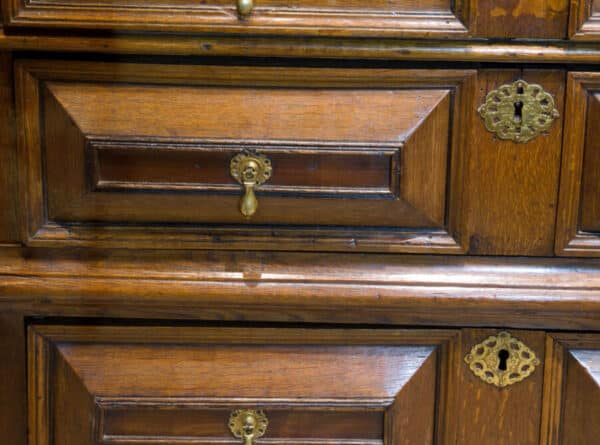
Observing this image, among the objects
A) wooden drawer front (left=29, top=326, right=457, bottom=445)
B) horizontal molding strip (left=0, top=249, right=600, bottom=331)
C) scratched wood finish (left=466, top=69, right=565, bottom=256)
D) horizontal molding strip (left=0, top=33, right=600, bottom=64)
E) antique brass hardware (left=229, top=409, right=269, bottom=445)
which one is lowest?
antique brass hardware (left=229, top=409, right=269, bottom=445)

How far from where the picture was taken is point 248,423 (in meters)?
0.78

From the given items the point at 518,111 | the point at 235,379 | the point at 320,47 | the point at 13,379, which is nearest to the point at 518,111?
the point at 518,111

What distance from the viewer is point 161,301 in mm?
754

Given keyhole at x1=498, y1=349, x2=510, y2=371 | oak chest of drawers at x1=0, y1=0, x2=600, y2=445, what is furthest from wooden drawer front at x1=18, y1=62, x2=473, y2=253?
keyhole at x1=498, y1=349, x2=510, y2=371

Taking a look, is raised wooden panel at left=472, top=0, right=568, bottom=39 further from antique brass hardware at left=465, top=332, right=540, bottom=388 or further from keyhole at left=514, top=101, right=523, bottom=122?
antique brass hardware at left=465, top=332, right=540, bottom=388

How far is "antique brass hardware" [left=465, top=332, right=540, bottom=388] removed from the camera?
2.53ft

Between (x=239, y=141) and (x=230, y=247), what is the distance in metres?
0.09

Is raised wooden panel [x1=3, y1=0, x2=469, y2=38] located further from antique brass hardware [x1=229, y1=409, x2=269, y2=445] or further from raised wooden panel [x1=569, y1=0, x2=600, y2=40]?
antique brass hardware [x1=229, y1=409, x2=269, y2=445]

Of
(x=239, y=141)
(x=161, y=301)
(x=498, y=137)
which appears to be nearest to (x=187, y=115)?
(x=239, y=141)

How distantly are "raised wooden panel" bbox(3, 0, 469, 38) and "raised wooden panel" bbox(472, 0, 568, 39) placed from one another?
0.01 m

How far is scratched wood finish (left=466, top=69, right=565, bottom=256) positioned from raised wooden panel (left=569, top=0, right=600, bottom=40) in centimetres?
3

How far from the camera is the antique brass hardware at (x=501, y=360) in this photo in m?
0.77

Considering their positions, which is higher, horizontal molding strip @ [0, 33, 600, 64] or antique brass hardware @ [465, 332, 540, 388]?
horizontal molding strip @ [0, 33, 600, 64]

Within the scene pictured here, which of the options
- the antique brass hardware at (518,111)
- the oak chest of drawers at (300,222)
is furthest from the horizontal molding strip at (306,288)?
the antique brass hardware at (518,111)
